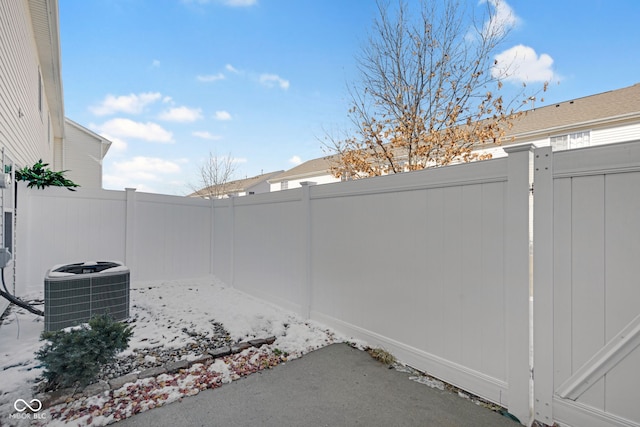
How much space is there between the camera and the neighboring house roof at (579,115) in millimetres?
8195

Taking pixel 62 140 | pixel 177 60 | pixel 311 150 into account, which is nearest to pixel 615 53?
pixel 311 150

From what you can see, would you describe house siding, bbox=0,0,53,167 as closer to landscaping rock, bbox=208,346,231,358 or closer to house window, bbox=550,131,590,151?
landscaping rock, bbox=208,346,231,358

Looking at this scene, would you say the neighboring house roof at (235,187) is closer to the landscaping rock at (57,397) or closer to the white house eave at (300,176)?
the white house eave at (300,176)

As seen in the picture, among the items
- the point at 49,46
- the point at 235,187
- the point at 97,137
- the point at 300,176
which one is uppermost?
the point at 49,46

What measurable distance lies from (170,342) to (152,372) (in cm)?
70

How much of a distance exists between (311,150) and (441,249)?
7.24 metres

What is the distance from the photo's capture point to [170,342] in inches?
129

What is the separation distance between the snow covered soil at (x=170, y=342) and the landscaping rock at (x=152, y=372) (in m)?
0.05

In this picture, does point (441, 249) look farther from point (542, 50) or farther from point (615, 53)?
point (615, 53)

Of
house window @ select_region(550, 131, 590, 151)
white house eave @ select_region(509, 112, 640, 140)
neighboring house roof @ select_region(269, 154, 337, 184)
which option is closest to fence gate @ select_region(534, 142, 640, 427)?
white house eave @ select_region(509, 112, 640, 140)

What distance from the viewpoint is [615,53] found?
22.3ft

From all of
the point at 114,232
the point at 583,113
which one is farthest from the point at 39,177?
the point at 583,113

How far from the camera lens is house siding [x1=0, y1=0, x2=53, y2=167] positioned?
4.27 metres

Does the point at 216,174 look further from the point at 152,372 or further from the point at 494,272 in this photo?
the point at 494,272
